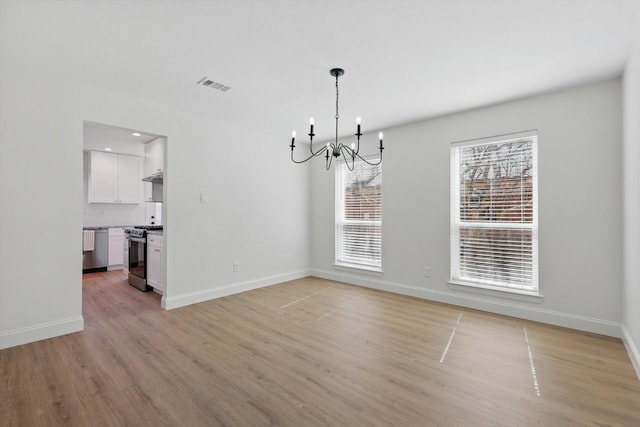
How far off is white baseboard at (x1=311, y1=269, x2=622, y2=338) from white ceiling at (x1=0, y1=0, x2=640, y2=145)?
242 centimetres

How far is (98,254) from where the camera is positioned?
20.5 feet

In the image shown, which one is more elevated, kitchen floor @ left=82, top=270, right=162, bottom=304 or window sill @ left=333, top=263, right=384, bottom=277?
window sill @ left=333, top=263, right=384, bottom=277

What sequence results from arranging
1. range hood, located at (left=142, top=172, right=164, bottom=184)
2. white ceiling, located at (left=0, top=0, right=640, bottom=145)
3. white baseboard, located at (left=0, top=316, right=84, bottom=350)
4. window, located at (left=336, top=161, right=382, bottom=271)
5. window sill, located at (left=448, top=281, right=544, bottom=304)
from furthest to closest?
1. window, located at (left=336, top=161, right=382, bottom=271)
2. range hood, located at (left=142, top=172, right=164, bottom=184)
3. window sill, located at (left=448, top=281, right=544, bottom=304)
4. white baseboard, located at (left=0, top=316, right=84, bottom=350)
5. white ceiling, located at (left=0, top=0, right=640, bottom=145)

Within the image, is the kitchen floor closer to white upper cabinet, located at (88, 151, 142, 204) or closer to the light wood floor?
the light wood floor

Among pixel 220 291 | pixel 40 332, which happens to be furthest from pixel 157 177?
pixel 40 332

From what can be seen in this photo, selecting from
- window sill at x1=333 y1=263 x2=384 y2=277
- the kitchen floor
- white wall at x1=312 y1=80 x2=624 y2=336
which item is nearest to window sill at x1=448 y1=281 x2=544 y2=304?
white wall at x1=312 y1=80 x2=624 y2=336

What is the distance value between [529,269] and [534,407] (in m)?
2.01

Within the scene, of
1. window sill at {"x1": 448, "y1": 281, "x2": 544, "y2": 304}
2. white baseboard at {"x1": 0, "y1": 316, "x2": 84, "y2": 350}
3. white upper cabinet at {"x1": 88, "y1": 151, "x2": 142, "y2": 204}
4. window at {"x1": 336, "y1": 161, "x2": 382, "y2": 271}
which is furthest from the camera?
white upper cabinet at {"x1": 88, "y1": 151, "x2": 142, "y2": 204}

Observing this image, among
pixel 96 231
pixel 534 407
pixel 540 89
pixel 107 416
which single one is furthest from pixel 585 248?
pixel 96 231

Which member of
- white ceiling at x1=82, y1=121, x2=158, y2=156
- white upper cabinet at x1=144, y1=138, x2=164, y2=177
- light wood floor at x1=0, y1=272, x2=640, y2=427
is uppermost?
white ceiling at x1=82, y1=121, x2=158, y2=156

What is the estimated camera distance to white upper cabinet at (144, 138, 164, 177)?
4581mm

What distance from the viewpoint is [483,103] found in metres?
3.61

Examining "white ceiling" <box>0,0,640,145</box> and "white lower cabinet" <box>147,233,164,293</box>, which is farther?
"white lower cabinet" <box>147,233,164,293</box>

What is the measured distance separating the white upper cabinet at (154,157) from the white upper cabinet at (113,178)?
2.19 m
